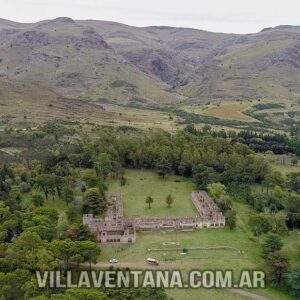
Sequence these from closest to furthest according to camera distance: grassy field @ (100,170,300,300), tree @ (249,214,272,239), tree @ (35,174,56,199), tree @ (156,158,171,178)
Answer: grassy field @ (100,170,300,300) < tree @ (249,214,272,239) < tree @ (35,174,56,199) < tree @ (156,158,171,178)

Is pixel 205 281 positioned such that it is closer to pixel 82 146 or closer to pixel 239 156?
pixel 239 156

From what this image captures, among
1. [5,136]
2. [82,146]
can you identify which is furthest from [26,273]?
[5,136]

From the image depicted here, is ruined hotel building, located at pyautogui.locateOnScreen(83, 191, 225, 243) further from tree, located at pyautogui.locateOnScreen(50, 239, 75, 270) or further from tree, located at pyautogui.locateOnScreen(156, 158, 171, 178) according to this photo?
tree, located at pyautogui.locateOnScreen(156, 158, 171, 178)

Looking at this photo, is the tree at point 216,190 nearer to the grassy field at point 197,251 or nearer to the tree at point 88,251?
the grassy field at point 197,251

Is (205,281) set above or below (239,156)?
below

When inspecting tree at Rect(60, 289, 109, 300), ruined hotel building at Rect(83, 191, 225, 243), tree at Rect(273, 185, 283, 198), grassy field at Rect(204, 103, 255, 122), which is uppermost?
grassy field at Rect(204, 103, 255, 122)

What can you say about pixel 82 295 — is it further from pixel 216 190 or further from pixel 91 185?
pixel 216 190

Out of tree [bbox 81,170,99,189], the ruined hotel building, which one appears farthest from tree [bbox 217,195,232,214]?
tree [bbox 81,170,99,189]
